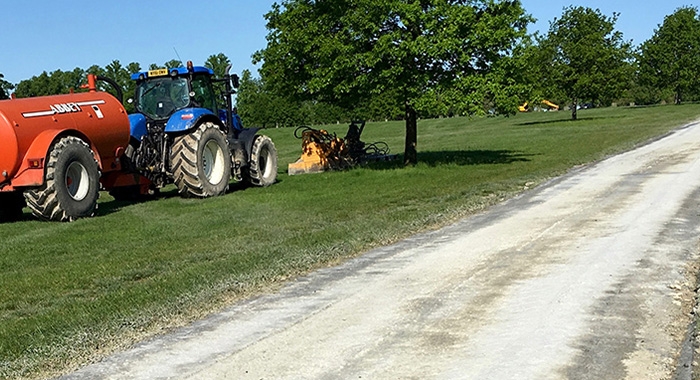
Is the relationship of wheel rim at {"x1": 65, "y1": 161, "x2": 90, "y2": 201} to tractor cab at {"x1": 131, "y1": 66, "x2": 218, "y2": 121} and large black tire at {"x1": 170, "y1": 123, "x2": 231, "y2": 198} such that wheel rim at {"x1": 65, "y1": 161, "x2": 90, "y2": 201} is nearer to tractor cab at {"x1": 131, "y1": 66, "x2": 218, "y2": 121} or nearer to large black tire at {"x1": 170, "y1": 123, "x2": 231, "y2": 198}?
large black tire at {"x1": 170, "y1": 123, "x2": 231, "y2": 198}

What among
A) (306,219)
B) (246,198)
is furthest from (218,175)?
(306,219)

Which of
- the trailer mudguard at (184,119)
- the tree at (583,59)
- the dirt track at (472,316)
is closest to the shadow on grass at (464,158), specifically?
the trailer mudguard at (184,119)

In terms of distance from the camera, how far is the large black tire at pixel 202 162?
52.3 feet

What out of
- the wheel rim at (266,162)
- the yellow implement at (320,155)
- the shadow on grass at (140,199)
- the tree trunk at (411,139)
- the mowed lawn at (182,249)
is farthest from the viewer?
the tree trunk at (411,139)

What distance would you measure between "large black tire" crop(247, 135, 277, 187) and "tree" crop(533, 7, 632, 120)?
3556 cm

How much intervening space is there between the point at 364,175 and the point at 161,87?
272 inches

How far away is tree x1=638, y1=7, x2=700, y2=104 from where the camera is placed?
2810 inches

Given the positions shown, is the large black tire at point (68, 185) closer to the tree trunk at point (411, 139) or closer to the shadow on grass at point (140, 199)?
the shadow on grass at point (140, 199)

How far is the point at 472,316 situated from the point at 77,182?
1016 cm

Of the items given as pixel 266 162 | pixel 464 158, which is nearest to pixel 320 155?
pixel 266 162

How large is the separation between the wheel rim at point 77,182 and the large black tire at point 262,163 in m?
5.50

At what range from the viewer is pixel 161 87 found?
1708 cm

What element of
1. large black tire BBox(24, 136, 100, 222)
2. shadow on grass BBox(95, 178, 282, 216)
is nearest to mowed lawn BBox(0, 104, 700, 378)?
shadow on grass BBox(95, 178, 282, 216)

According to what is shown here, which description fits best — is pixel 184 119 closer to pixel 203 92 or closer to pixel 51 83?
pixel 203 92
